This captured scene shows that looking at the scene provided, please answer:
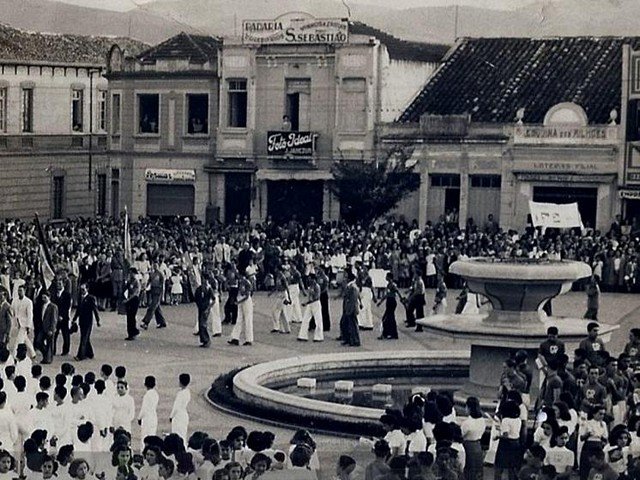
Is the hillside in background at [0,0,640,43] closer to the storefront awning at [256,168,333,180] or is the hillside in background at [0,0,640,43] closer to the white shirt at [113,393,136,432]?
the storefront awning at [256,168,333,180]

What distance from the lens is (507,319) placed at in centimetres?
2400

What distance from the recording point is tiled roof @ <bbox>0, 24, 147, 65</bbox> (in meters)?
56.7

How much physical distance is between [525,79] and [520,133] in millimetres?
3601

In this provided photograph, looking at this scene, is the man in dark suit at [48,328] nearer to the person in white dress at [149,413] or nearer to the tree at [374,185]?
the person in white dress at [149,413]

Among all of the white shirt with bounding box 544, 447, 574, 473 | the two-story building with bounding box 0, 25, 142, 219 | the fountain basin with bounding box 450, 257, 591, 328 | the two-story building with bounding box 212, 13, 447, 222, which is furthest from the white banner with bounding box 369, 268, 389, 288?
the two-story building with bounding box 0, 25, 142, 219

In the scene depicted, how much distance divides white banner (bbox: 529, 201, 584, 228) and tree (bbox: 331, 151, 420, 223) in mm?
→ 9811

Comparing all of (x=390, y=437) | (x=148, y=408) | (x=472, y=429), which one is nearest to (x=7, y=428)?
(x=148, y=408)

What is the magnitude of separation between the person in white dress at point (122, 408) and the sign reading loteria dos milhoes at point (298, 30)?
32.5 metres

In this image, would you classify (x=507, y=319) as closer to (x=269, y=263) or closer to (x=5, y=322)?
(x=5, y=322)

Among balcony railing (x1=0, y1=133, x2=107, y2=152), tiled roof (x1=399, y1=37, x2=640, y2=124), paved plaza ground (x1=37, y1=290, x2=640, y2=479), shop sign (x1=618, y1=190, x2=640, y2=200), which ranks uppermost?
tiled roof (x1=399, y1=37, x2=640, y2=124)

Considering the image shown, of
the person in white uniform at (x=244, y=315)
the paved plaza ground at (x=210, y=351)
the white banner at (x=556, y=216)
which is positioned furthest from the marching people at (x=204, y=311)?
the white banner at (x=556, y=216)

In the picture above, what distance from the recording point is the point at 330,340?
3028 cm

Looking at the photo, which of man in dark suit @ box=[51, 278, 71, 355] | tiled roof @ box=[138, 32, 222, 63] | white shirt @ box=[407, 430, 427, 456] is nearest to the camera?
white shirt @ box=[407, 430, 427, 456]

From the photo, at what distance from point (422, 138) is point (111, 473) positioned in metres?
33.7
